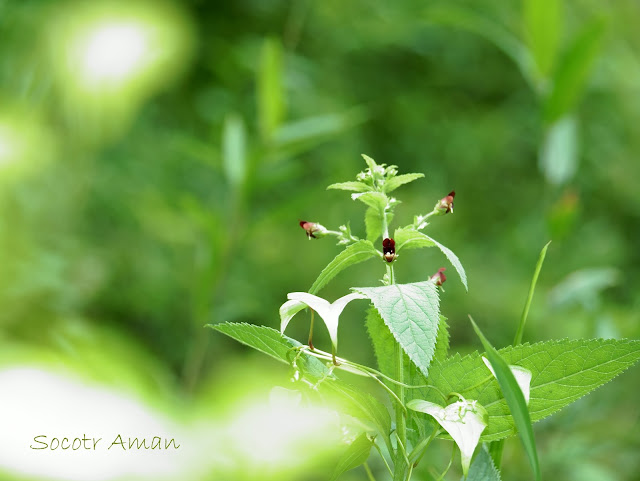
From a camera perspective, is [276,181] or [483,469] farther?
[276,181]

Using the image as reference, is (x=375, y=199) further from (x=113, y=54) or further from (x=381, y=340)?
(x=113, y=54)

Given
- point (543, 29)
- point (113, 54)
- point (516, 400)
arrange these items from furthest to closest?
point (543, 29)
point (113, 54)
point (516, 400)

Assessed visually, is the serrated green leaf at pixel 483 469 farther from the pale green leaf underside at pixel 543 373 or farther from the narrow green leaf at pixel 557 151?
the narrow green leaf at pixel 557 151

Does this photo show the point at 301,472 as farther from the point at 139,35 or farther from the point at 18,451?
the point at 139,35

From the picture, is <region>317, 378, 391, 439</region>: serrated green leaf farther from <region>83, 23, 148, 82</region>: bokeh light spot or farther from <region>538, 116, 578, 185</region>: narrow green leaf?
<region>538, 116, 578, 185</region>: narrow green leaf

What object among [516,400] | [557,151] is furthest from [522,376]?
[557,151]

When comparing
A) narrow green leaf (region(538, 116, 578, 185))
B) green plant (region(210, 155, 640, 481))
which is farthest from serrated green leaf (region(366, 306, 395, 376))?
narrow green leaf (region(538, 116, 578, 185))
